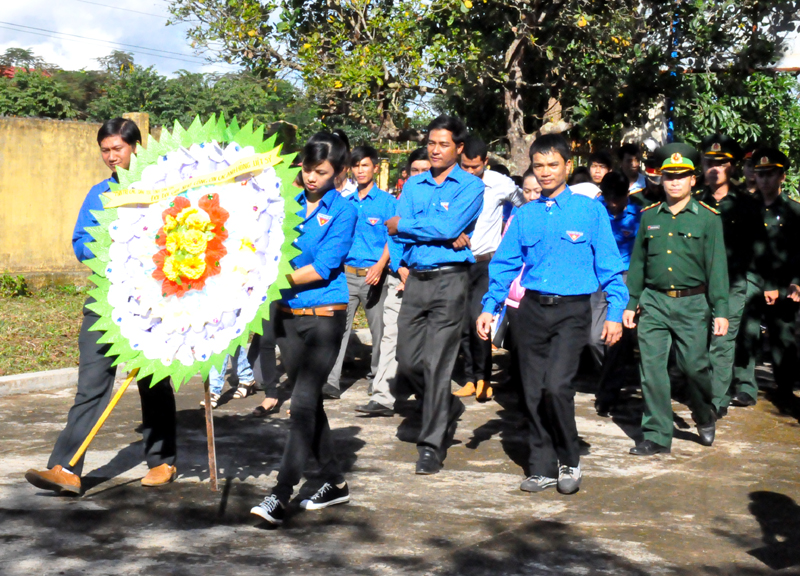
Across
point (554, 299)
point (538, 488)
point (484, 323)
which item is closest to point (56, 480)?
point (484, 323)

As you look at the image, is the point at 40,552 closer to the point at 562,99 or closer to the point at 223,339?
the point at 223,339

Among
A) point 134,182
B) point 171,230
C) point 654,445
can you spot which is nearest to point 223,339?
point 171,230

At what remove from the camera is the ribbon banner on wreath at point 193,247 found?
504 cm

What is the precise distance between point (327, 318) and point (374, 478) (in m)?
1.29

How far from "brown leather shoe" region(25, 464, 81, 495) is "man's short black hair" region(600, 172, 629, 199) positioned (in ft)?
17.0

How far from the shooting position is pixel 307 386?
5.26 metres

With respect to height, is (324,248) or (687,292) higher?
(324,248)

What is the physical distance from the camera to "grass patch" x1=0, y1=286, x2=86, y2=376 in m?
9.63

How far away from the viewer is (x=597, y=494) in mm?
5867

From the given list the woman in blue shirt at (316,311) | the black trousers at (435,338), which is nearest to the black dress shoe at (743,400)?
the black trousers at (435,338)

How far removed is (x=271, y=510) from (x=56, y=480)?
1.33 m

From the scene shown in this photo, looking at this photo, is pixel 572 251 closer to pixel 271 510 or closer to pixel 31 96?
pixel 271 510

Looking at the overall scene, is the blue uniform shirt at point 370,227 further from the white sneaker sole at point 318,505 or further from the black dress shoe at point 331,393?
the white sneaker sole at point 318,505

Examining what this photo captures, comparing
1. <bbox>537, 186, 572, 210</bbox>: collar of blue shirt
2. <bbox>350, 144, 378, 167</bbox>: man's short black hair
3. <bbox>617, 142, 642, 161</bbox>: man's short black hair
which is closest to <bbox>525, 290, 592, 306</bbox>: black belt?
<bbox>537, 186, 572, 210</bbox>: collar of blue shirt
